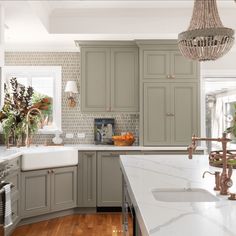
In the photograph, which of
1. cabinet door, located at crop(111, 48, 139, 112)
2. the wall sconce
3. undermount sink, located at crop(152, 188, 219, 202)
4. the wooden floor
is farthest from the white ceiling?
undermount sink, located at crop(152, 188, 219, 202)

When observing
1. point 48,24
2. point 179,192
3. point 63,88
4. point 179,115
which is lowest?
point 179,192

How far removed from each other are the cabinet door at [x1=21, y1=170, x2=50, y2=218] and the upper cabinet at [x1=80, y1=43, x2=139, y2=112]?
1.24 metres

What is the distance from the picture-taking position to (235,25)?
15.4 ft

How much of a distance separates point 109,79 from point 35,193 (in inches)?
73.8

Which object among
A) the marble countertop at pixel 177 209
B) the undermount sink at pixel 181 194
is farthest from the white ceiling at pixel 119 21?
the undermount sink at pixel 181 194

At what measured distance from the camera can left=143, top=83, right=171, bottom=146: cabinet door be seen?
4906mm

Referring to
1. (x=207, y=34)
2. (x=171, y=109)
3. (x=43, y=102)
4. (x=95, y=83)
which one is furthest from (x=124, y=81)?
(x=207, y=34)

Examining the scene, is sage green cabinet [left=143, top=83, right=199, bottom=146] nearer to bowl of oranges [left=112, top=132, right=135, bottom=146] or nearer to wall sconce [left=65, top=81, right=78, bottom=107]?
bowl of oranges [left=112, top=132, right=135, bottom=146]

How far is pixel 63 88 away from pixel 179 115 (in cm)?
180

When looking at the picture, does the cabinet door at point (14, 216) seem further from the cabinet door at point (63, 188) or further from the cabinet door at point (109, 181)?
the cabinet door at point (109, 181)

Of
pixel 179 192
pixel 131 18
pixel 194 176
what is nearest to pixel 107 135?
pixel 131 18

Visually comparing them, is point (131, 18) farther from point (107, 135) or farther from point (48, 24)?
point (107, 135)

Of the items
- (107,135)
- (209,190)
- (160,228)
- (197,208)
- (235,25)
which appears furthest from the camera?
(107,135)

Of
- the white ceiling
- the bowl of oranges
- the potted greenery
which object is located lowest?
the bowl of oranges
